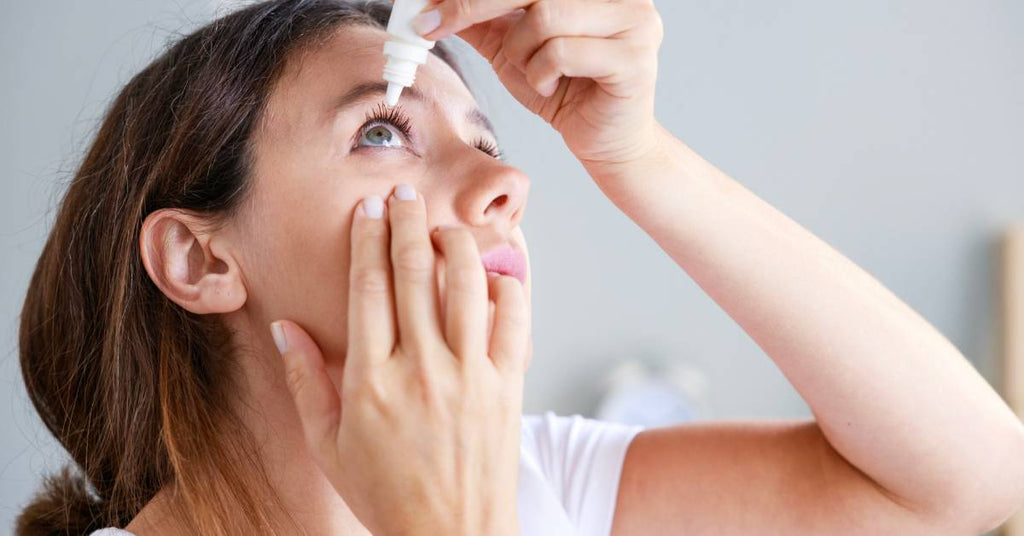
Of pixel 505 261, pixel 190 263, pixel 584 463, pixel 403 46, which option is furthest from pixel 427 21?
pixel 584 463

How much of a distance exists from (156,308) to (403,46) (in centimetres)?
47

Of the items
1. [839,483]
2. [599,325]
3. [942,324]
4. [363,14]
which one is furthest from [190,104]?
[942,324]

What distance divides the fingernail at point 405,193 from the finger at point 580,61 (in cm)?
16

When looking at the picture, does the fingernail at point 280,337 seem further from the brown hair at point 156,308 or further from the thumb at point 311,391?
the brown hair at point 156,308

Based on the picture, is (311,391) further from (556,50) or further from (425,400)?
(556,50)

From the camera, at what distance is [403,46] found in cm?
75

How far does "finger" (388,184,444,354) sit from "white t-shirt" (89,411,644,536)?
408 millimetres

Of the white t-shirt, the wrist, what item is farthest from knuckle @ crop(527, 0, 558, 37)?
the white t-shirt

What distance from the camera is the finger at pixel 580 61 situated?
71cm

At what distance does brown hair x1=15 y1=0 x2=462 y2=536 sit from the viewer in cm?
95

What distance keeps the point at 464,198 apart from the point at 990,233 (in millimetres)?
1608

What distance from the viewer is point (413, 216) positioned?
2.58 feet

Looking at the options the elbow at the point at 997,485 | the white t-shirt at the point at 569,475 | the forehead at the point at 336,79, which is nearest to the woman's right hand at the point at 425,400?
the forehead at the point at 336,79

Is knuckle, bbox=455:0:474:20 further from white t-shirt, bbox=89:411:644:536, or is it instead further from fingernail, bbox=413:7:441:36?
white t-shirt, bbox=89:411:644:536
